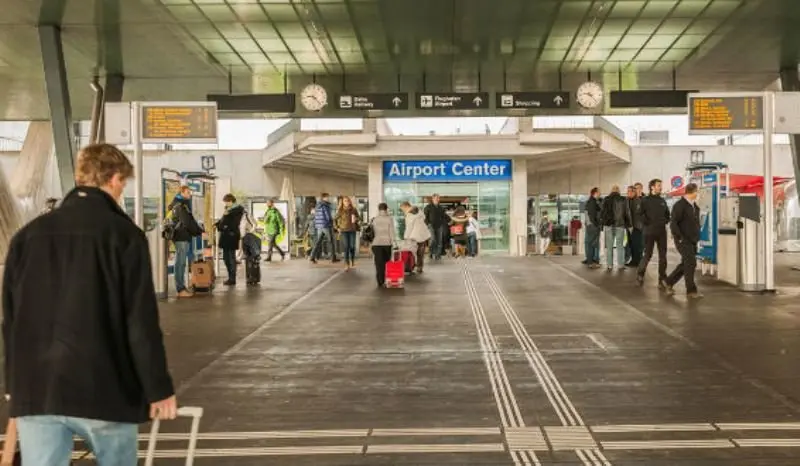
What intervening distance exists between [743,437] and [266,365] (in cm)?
406

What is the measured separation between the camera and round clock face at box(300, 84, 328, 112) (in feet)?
66.9

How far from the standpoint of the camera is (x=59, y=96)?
55.1 ft

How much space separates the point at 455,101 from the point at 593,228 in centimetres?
434

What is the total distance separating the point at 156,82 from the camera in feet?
71.9

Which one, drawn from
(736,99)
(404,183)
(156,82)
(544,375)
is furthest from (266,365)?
(404,183)

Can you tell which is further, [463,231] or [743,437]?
[463,231]

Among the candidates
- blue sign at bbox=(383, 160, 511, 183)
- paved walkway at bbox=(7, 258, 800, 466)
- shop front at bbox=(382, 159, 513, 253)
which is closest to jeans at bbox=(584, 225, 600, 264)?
paved walkway at bbox=(7, 258, 800, 466)

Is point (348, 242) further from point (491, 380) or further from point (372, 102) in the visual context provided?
point (491, 380)

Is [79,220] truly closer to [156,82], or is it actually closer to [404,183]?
[156,82]

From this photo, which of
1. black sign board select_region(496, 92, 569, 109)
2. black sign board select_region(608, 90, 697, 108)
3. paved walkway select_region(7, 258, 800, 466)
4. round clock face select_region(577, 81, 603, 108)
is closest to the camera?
paved walkway select_region(7, 258, 800, 466)

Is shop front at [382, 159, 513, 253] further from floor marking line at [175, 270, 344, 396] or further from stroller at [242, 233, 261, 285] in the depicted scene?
floor marking line at [175, 270, 344, 396]

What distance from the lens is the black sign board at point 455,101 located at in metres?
19.8

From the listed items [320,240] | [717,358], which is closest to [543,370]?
[717,358]

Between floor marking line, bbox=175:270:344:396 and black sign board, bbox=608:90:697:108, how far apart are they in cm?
845
